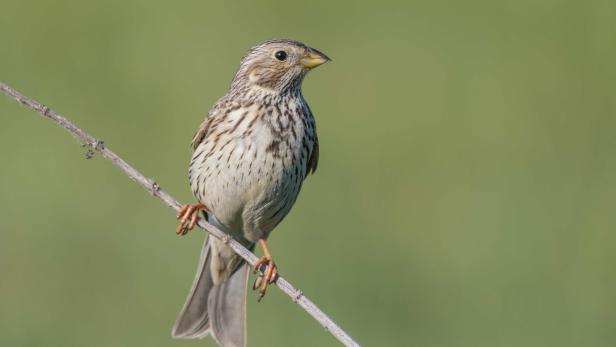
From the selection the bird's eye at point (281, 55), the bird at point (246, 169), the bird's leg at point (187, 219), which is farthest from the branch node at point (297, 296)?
the bird's eye at point (281, 55)

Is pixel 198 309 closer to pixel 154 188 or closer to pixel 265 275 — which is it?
pixel 265 275

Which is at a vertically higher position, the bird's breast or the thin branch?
the bird's breast

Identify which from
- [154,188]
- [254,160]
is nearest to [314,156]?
[254,160]

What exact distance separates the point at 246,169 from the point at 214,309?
3.03 ft

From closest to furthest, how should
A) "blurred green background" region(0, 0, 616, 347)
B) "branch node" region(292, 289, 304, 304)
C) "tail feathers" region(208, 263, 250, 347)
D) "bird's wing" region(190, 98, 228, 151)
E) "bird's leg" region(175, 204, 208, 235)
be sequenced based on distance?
"branch node" region(292, 289, 304, 304)
"bird's leg" region(175, 204, 208, 235)
"bird's wing" region(190, 98, 228, 151)
"tail feathers" region(208, 263, 250, 347)
"blurred green background" region(0, 0, 616, 347)

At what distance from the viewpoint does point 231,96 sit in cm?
659

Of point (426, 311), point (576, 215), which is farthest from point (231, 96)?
point (576, 215)

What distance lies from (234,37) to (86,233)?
3033 millimetres

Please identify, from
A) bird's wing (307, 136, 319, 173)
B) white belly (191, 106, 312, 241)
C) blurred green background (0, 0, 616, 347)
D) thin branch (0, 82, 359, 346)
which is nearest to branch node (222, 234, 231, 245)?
thin branch (0, 82, 359, 346)

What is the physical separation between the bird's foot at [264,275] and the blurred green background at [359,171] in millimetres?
1308

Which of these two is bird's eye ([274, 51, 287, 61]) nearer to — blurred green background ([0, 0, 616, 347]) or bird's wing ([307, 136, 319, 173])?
bird's wing ([307, 136, 319, 173])

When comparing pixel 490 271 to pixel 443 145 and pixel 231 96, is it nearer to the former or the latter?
pixel 443 145

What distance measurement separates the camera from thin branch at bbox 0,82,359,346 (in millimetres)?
4754

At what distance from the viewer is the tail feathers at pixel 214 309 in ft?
21.8
